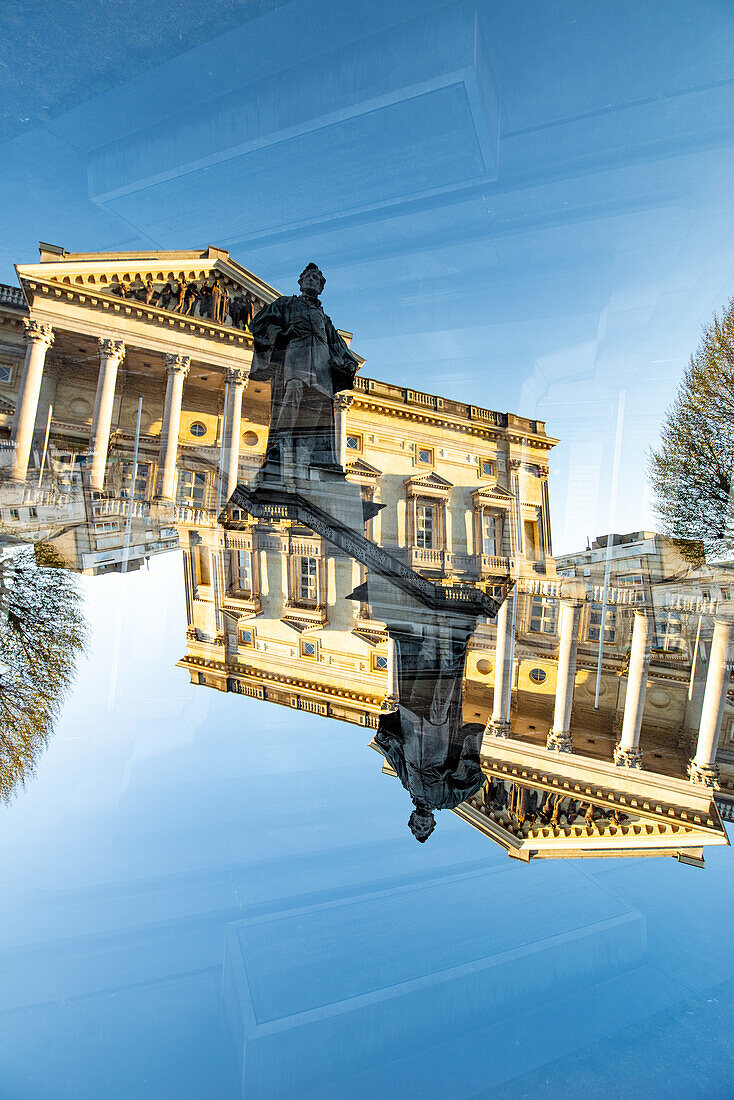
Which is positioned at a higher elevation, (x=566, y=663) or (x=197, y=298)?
(x=197, y=298)

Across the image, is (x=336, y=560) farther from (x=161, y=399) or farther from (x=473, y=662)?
(x=161, y=399)

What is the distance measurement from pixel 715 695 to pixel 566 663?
Result: 8.63 ft

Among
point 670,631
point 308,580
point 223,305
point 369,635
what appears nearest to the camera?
point 308,580

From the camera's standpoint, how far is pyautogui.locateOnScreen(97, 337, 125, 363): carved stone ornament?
33.4 feet

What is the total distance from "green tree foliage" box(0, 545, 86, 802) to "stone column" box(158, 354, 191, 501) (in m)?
4.17

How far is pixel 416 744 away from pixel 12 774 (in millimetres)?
5583

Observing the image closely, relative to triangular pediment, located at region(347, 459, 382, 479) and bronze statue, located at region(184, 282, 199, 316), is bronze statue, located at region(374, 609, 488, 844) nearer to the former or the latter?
triangular pediment, located at region(347, 459, 382, 479)

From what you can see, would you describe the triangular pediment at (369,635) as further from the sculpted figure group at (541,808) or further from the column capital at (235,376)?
the column capital at (235,376)

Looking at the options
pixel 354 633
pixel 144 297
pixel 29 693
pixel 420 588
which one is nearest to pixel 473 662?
pixel 354 633

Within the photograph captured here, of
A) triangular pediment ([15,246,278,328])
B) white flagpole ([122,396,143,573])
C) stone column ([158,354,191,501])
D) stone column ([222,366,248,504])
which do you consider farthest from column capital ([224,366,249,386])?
white flagpole ([122,396,143,573])

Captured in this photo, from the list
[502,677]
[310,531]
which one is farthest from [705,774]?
[310,531]

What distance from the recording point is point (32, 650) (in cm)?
637

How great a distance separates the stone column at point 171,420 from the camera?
10346mm

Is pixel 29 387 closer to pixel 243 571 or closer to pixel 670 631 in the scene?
pixel 243 571
